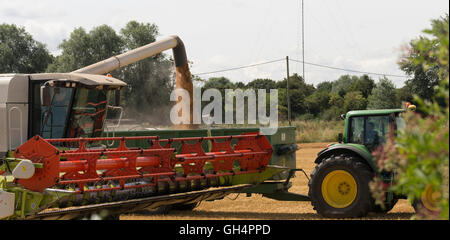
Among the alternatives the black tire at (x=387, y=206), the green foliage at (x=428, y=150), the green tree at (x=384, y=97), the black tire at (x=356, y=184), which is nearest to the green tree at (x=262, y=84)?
the green tree at (x=384, y=97)

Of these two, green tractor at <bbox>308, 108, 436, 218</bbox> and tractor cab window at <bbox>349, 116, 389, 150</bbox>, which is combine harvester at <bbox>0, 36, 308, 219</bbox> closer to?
green tractor at <bbox>308, 108, 436, 218</bbox>

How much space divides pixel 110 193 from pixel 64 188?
Result: 67 cm

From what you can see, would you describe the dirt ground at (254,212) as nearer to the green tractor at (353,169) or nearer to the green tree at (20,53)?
the green tractor at (353,169)

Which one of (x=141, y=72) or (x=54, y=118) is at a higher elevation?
(x=141, y=72)

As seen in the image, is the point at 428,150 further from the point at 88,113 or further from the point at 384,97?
the point at 384,97

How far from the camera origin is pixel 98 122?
32.1 ft

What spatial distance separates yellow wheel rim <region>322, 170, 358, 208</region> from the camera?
9.01m

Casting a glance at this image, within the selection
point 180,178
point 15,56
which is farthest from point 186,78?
point 15,56

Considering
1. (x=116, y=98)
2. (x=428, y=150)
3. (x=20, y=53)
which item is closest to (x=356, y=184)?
(x=116, y=98)

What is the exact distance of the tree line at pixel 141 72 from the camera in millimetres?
40750

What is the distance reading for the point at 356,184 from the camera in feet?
29.2

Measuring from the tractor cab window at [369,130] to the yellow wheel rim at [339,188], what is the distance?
1.98ft

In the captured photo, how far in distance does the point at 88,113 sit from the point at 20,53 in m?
39.6

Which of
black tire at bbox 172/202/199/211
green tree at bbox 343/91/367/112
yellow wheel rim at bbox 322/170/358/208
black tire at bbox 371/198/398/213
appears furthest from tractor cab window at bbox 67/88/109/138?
green tree at bbox 343/91/367/112
